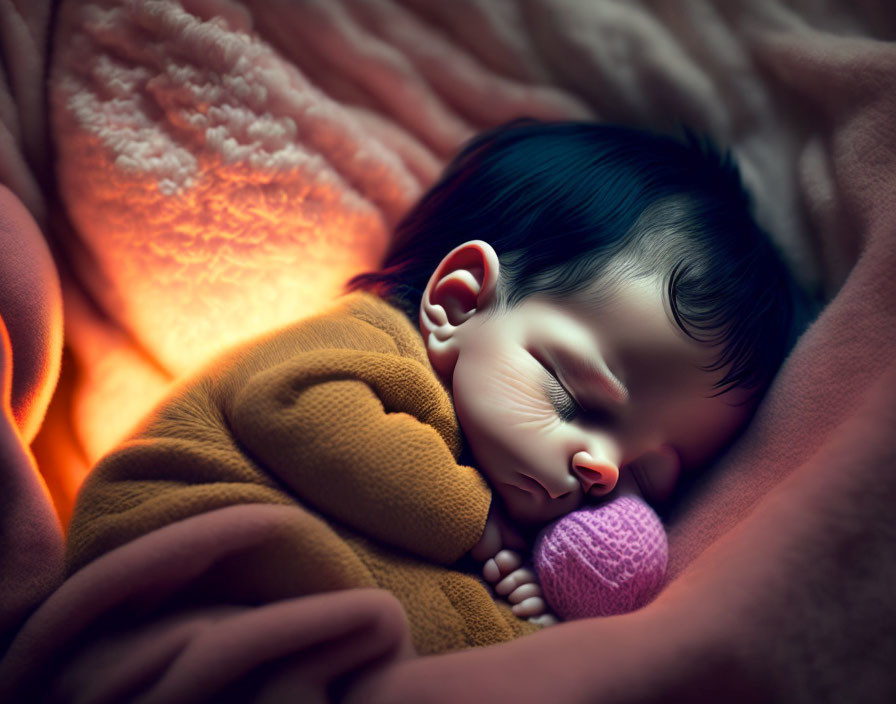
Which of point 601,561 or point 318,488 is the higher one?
point 318,488

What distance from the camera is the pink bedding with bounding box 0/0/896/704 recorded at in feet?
1.93

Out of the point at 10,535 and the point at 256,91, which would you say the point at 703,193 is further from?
the point at 10,535

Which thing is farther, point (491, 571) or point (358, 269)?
point (358, 269)

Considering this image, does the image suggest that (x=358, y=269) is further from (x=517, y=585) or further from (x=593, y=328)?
(x=517, y=585)

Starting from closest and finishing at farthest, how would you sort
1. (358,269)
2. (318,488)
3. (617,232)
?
(318,488)
(617,232)
(358,269)

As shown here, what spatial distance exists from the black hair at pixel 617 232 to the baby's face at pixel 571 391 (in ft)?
0.09

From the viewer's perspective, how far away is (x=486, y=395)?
0.77m

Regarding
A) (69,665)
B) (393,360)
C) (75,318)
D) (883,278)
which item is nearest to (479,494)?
(393,360)

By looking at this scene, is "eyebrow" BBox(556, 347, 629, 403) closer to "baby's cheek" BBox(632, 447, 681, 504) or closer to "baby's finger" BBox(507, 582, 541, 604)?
"baby's cheek" BBox(632, 447, 681, 504)

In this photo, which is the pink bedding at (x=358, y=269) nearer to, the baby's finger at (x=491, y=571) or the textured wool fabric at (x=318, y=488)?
the textured wool fabric at (x=318, y=488)

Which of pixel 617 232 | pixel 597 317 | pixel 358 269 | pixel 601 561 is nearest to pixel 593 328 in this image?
pixel 597 317

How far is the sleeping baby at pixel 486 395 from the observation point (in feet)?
2.26

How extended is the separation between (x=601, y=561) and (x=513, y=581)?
4.2 inches

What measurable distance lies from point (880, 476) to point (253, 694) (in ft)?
1.95
